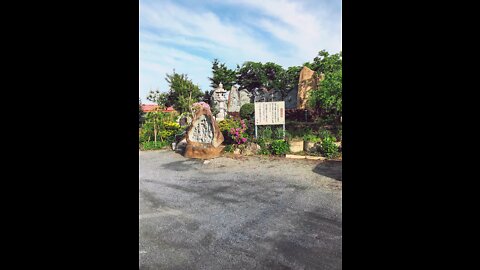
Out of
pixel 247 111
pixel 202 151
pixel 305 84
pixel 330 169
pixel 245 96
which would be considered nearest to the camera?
pixel 330 169

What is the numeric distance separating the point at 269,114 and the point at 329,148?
2451mm

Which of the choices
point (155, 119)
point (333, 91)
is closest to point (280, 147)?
point (333, 91)

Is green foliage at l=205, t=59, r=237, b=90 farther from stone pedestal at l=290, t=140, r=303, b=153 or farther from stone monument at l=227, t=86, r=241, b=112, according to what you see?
stone pedestal at l=290, t=140, r=303, b=153

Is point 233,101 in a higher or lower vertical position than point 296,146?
higher

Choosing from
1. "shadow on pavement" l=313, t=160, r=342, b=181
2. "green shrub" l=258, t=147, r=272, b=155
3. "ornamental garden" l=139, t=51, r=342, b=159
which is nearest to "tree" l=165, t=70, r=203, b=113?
"ornamental garden" l=139, t=51, r=342, b=159

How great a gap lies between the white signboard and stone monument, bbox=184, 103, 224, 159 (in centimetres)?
149

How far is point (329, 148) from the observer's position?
273 inches

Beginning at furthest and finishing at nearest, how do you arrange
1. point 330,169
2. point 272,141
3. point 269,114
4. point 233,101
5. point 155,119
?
1. point 233,101
2. point 155,119
3. point 269,114
4. point 272,141
5. point 330,169

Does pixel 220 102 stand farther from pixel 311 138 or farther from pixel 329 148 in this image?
pixel 329 148

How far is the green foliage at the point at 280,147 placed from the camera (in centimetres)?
763

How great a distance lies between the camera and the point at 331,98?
7.67 metres

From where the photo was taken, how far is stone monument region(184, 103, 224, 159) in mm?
7840
